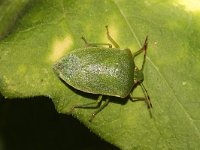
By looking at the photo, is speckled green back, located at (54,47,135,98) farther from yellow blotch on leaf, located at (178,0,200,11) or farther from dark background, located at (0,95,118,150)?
dark background, located at (0,95,118,150)

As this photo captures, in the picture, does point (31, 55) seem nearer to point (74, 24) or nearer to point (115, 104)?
point (74, 24)

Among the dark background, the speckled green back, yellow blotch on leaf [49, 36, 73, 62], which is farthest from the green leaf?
the dark background

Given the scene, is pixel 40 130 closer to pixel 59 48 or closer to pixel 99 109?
pixel 99 109

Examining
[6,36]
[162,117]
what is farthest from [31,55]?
[162,117]

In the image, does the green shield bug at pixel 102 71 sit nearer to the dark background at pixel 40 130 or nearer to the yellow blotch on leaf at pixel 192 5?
the yellow blotch on leaf at pixel 192 5

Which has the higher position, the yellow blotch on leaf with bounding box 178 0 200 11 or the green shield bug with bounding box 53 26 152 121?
the yellow blotch on leaf with bounding box 178 0 200 11

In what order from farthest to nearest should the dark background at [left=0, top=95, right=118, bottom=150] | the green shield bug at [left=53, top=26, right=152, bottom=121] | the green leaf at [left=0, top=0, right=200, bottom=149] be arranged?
the dark background at [left=0, top=95, right=118, bottom=150] → the green shield bug at [left=53, top=26, right=152, bottom=121] → the green leaf at [left=0, top=0, right=200, bottom=149]
